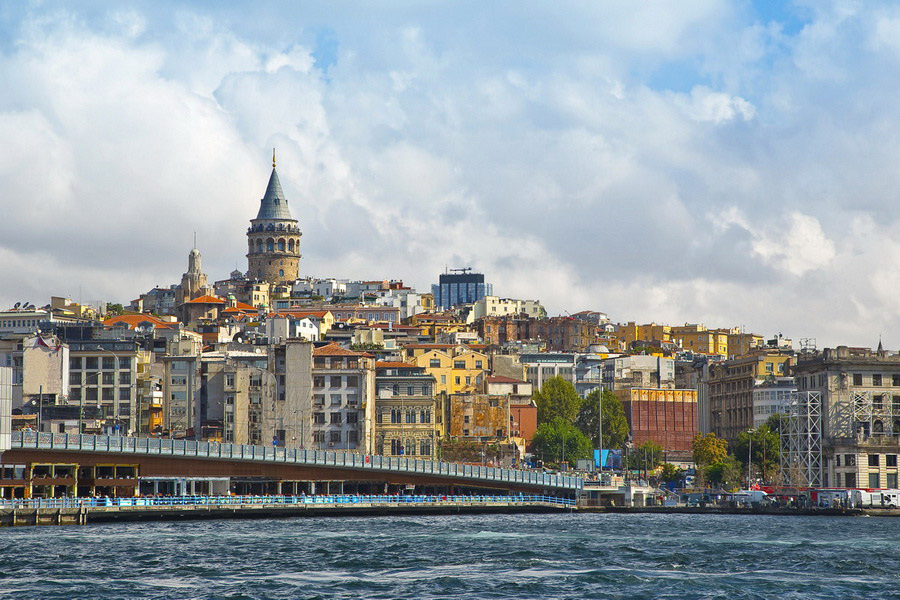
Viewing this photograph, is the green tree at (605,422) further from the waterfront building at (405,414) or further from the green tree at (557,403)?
the waterfront building at (405,414)

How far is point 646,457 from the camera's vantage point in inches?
6777

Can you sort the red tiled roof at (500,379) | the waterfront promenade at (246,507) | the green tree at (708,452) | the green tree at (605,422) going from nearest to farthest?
the waterfront promenade at (246,507)
the green tree at (708,452)
the red tiled roof at (500,379)
the green tree at (605,422)

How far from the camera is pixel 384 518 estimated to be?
113 meters

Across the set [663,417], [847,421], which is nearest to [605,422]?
[663,417]

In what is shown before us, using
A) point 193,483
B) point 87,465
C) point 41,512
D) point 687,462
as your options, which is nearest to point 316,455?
point 193,483

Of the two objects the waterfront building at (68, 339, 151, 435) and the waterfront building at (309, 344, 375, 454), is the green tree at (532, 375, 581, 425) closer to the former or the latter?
the waterfront building at (309, 344, 375, 454)

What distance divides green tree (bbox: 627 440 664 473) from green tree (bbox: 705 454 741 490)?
30.6ft

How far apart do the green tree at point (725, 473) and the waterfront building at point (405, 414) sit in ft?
87.2

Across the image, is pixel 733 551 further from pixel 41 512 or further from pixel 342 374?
pixel 342 374

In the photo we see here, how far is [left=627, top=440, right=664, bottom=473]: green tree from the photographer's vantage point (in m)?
174

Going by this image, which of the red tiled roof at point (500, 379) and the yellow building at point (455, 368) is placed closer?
the yellow building at point (455, 368)

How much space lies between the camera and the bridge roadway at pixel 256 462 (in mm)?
107312

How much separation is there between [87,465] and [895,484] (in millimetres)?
62991

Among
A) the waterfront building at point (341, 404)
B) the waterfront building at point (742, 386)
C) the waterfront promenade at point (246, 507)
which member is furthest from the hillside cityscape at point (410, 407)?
the waterfront promenade at point (246, 507)
